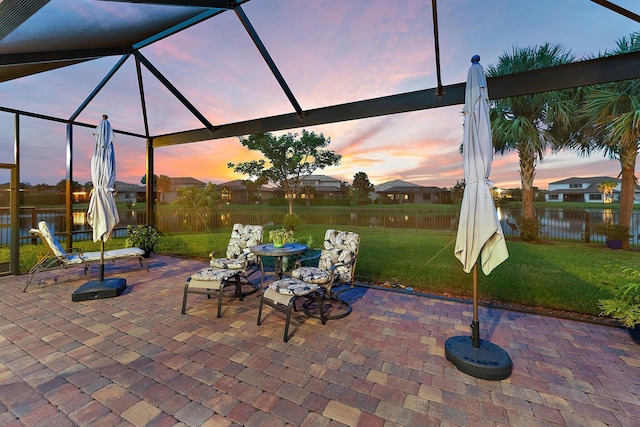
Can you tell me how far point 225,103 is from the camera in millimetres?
5812

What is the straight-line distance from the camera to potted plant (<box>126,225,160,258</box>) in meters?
7.07

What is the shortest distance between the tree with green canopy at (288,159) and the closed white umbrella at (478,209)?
31.7 feet

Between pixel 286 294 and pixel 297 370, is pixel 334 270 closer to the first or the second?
pixel 286 294

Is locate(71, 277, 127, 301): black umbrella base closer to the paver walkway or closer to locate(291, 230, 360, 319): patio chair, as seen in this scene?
the paver walkway

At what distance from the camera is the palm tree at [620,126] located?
522cm

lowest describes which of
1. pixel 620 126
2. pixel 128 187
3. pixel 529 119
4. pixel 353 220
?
pixel 353 220

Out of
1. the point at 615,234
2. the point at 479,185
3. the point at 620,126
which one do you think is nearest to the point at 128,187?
the point at 479,185

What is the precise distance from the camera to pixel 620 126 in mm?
5180

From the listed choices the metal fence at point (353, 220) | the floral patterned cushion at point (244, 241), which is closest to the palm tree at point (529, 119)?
the metal fence at point (353, 220)

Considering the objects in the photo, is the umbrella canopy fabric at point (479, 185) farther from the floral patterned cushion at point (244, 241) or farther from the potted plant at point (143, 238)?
the potted plant at point (143, 238)

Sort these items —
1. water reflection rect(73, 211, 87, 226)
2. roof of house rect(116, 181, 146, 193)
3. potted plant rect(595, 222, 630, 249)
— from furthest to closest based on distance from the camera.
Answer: roof of house rect(116, 181, 146, 193) → water reflection rect(73, 211, 87, 226) → potted plant rect(595, 222, 630, 249)

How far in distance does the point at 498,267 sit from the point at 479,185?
181 inches

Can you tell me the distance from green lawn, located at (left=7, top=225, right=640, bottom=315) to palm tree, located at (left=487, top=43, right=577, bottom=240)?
174 cm

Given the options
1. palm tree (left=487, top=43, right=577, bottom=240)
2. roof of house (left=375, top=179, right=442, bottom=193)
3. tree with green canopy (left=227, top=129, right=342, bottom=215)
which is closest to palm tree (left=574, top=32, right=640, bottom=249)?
palm tree (left=487, top=43, right=577, bottom=240)
